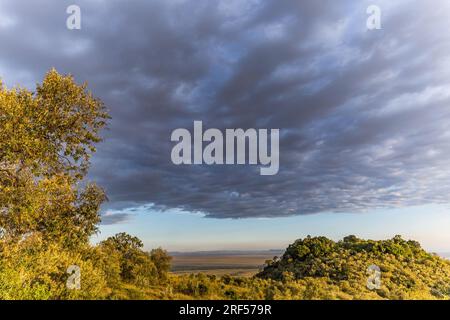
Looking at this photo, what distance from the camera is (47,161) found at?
81.4 ft

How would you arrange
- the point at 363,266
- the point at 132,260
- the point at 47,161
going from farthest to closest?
the point at 363,266 < the point at 132,260 < the point at 47,161

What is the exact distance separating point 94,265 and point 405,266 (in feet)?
114

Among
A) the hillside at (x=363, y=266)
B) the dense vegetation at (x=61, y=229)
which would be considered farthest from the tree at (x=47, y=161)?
the hillside at (x=363, y=266)

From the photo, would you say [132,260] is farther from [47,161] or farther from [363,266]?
[363,266]

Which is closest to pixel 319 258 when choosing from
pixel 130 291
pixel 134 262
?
pixel 134 262

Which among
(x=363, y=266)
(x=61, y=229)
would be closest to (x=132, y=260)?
(x=61, y=229)

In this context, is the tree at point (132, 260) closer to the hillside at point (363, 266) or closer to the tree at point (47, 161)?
the tree at point (47, 161)

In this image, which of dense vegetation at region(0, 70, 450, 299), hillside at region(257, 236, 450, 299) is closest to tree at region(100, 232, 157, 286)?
dense vegetation at region(0, 70, 450, 299)

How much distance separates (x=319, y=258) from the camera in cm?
4769

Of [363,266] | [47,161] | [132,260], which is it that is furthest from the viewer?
[363,266]

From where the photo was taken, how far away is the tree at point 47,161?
22.9 metres

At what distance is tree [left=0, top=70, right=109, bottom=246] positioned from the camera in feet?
75.0

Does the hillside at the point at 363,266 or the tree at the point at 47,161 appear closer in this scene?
the tree at the point at 47,161
